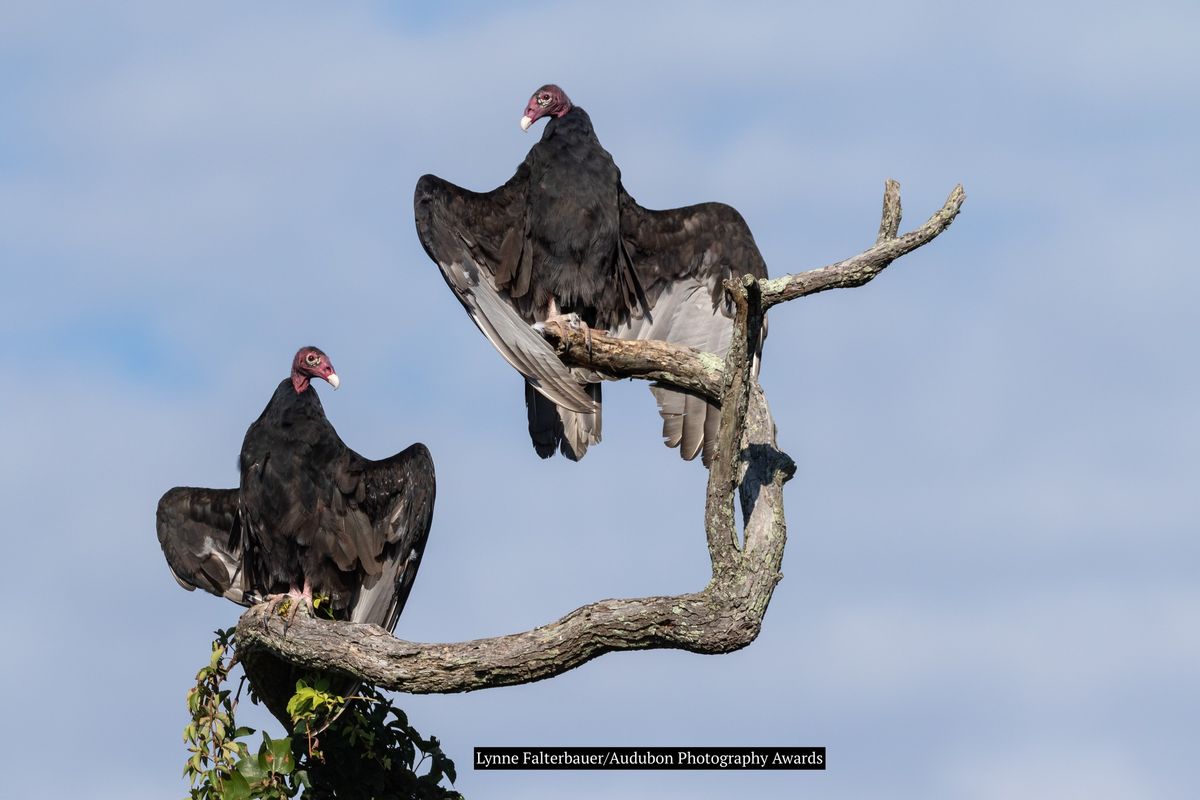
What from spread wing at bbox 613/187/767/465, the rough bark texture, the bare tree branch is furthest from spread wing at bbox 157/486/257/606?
the bare tree branch

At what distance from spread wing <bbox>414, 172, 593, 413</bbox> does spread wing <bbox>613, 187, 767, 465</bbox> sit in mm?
478

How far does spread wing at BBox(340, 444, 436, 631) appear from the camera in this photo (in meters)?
6.82

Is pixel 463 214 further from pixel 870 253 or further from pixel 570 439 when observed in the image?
pixel 870 253

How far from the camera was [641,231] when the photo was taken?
745 cm

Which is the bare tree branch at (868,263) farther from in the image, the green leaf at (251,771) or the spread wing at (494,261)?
the green leaf at (251,771)

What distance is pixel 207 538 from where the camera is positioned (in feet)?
23.1

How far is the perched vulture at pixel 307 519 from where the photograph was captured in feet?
22.1

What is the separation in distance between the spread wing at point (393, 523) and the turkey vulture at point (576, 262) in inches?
22.5

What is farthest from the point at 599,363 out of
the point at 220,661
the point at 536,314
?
the point at 220,661

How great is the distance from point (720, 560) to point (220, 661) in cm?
186

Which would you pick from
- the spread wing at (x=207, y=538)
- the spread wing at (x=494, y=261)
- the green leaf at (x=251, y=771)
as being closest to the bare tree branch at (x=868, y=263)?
the spread wing at (x=494, y=261)

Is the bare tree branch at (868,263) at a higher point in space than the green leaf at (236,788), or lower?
higher

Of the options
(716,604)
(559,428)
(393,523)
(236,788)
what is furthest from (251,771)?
(559,428)

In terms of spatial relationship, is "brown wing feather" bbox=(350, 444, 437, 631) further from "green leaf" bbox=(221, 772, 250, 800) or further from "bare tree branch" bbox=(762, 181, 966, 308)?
"bare tree branch" bbox=(762, 181, 966, 308)
